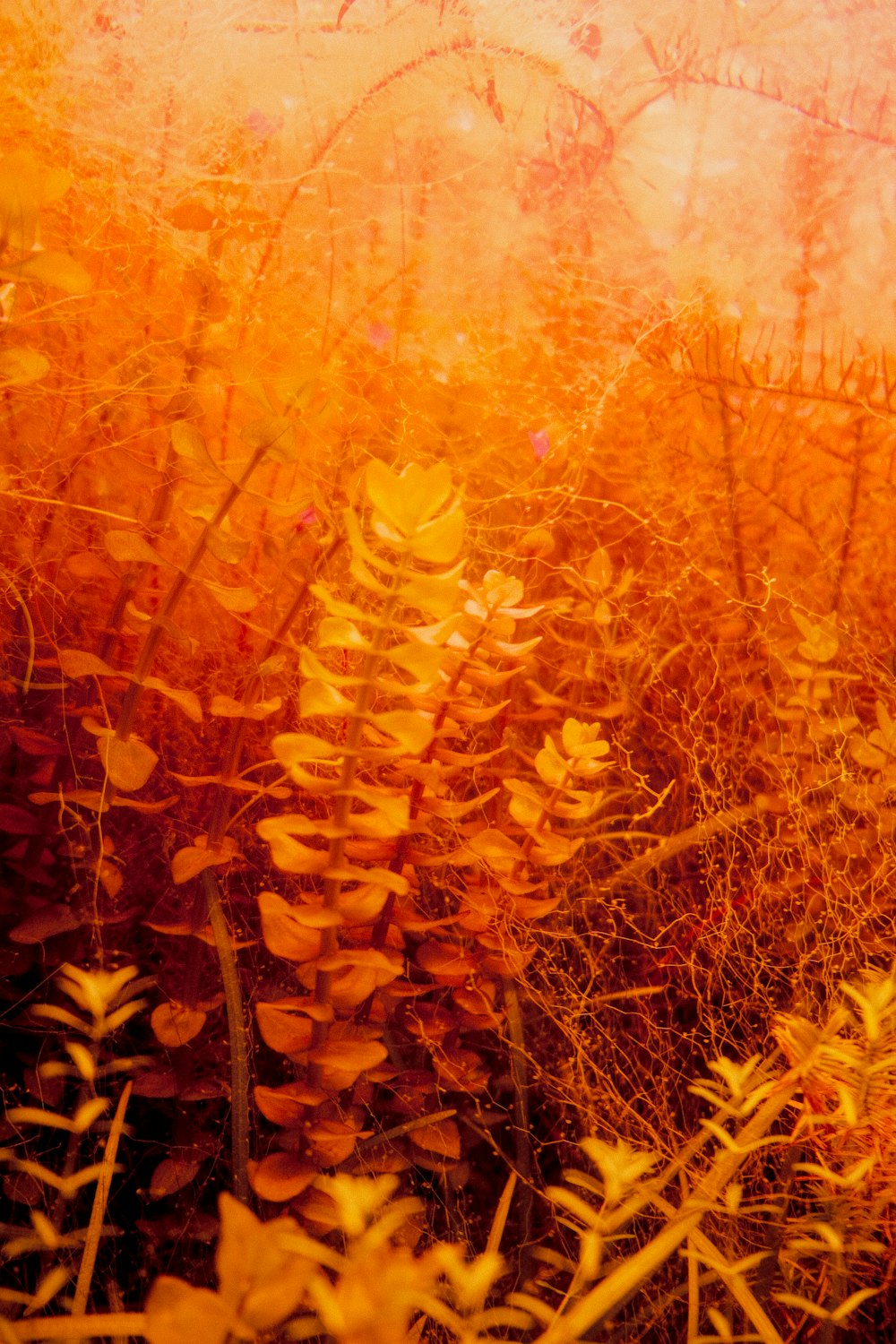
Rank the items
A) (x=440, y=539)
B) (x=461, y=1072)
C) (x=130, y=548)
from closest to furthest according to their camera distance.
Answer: (x=440, y=539), (x=130, y=548), (x=461, y=1072)

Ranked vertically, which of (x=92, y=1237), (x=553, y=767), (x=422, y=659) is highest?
(x=422, y=659)

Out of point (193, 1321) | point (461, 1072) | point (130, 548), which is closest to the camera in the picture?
point (193, 1321)

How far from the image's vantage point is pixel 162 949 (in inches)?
25.4

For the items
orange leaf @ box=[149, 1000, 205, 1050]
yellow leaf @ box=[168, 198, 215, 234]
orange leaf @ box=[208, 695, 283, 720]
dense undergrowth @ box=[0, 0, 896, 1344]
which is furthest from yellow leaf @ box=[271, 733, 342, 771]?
yellow leaf @ box=[168, 198, 215, 234]

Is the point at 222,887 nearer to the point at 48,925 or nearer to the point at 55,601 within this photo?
the point at 48,925

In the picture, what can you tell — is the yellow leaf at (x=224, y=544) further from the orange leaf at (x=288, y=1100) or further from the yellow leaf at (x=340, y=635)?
the orange leaf at (x=288, y=1100)

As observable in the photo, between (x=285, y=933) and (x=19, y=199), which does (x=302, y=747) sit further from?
(x=19, y=199)

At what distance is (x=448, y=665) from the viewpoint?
0.58m

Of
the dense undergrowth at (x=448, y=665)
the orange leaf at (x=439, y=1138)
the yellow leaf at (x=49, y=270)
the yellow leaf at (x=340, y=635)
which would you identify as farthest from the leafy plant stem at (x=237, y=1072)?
the yellow leaf at (x=49, y=270)

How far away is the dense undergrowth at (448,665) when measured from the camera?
460 millimetres

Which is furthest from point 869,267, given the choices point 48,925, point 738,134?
point 48,925

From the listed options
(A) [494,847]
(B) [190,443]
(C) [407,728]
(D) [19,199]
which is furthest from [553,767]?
(D) [19,199]

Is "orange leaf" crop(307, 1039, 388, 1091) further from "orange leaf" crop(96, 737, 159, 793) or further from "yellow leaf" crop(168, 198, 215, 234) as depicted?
"yellow leaf" crop(168, 198, 215, 234)

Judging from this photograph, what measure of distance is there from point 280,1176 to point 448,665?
0.98 feet
